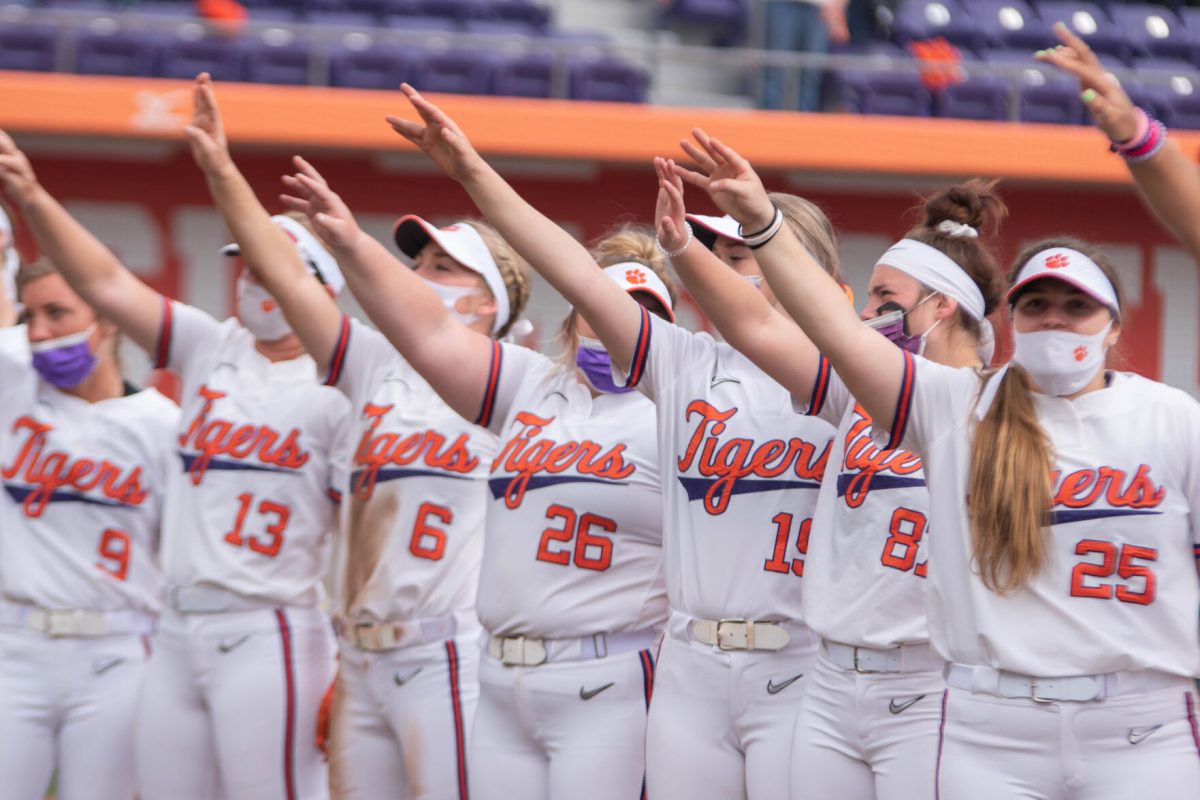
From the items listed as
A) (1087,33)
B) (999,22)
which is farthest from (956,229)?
(1087,33)

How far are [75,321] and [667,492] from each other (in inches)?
78.8

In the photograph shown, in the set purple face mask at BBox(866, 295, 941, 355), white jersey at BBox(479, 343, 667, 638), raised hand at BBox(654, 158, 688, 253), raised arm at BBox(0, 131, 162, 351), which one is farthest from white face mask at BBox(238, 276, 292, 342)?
purple face mask at BBox(866, 295, 941, 355)

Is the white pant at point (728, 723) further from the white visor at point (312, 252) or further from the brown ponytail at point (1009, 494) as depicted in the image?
the white visor at point (312, 252)

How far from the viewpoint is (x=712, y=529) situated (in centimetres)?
344

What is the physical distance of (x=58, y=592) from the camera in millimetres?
4414

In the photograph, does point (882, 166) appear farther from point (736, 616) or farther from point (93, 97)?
point (736, 616)

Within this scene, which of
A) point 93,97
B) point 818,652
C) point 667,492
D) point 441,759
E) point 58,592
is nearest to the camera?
point 818,652

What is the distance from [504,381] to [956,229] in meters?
1.13

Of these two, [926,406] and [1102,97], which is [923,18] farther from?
[1102,97]

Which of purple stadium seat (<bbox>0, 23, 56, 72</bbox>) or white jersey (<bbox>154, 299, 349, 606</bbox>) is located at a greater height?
purple stadium seat (<bbox>0, 23, 56, 72</bbox>)

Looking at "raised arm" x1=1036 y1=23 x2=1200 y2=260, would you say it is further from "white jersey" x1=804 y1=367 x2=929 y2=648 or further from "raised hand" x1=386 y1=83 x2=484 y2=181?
"raised hand" x1=386 y1=83 x2=484 y2=181

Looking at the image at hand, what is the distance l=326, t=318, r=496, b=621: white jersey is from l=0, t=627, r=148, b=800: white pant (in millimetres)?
753

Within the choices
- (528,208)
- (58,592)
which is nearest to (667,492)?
(528,208)

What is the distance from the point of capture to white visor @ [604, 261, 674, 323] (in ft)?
12.6
